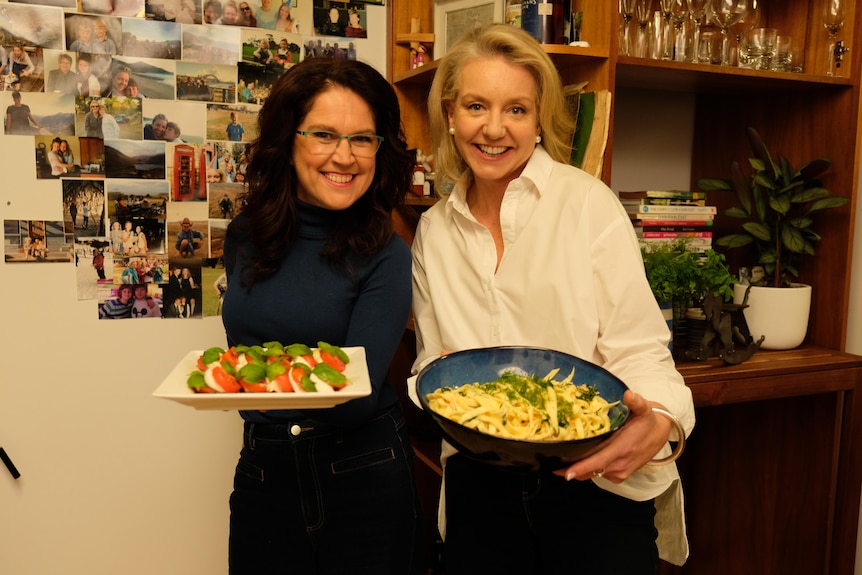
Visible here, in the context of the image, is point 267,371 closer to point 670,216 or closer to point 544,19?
point 544,19

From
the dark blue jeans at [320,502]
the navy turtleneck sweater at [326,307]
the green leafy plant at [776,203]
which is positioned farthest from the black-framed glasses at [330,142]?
the green leafy plant at [776,203]

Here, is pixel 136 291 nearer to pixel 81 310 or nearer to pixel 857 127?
pixel 81 310

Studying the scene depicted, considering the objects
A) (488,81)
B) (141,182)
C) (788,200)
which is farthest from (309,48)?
(788,200)

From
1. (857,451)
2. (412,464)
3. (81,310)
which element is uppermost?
(81,310)

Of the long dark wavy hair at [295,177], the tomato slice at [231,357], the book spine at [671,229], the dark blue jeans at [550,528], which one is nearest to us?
the tomato slice at [231,357]

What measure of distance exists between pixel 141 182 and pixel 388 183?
866mm

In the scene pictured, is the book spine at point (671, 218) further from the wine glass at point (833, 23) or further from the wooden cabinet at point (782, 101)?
the wine glass at point (833, 23)

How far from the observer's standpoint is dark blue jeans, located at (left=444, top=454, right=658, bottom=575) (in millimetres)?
1344

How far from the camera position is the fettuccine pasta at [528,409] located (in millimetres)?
1110

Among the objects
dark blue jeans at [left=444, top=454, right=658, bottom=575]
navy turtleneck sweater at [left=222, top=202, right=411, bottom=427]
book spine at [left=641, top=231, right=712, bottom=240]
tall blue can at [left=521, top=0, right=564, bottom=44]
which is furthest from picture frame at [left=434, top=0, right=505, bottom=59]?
dark blue jeans at [left=444, top=454, right=658, bottom=575]

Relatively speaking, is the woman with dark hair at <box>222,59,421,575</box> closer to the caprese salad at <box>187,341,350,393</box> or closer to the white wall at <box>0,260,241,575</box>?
the caprese salad at <box>187,341,350,393</box>

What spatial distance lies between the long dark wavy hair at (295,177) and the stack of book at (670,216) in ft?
2.88

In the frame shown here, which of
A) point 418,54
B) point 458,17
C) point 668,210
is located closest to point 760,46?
point 668,210

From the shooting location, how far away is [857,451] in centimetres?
206
